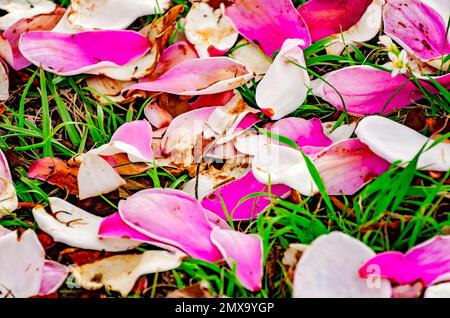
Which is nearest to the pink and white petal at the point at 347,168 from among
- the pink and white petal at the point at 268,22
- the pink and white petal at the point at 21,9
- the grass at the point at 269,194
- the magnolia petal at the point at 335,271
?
the grass at the point at 269,194

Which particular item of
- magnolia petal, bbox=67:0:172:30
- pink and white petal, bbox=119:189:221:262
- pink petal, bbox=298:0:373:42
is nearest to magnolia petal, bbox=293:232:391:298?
pink and white petal, bbox=119:189:221:262

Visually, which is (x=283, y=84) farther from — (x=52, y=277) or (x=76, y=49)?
(x=52, y=277)

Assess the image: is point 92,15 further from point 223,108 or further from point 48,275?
point 48,275

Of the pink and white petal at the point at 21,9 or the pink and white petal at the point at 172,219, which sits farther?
the pink and white petal at the point at 21,9

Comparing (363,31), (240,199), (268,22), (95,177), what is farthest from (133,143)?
(363,31)

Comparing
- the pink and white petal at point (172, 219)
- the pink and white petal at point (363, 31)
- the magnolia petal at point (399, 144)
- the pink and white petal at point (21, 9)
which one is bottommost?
the pink and white petal at point (172, 219)

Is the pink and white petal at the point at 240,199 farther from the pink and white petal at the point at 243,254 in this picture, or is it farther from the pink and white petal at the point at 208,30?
the pink and white petal at the point at 208,30

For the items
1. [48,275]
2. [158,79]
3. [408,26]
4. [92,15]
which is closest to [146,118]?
[158,79]
